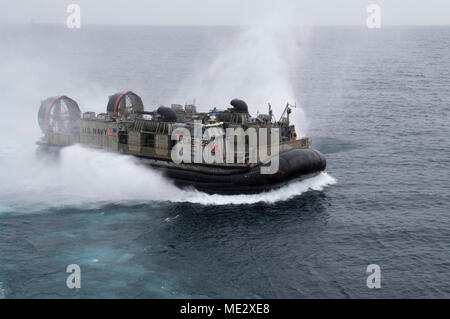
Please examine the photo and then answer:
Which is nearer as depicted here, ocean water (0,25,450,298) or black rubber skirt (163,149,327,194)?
ocean water (0,25,450,298)

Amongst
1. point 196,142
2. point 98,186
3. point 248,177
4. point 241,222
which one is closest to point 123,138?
point 98,186

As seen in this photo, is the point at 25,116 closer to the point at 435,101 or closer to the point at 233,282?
the point at 233,282

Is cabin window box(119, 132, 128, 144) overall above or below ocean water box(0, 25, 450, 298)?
above

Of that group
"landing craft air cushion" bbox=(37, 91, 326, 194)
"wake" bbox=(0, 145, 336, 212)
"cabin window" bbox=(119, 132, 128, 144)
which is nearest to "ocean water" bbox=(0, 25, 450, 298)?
"wake" bbox=(0, 145, 336, 212)

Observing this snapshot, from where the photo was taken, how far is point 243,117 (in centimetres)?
4900

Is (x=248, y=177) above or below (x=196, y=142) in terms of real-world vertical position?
below

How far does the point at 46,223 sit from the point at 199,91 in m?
54.8

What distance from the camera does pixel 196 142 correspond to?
145ft

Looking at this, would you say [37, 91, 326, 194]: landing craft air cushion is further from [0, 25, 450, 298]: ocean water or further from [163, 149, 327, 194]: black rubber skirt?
[0, 25, 450, 298]: ocean water

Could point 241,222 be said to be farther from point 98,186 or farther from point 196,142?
point 98,186

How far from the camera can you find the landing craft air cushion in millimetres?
42656

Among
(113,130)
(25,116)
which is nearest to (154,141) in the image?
(113,130)
